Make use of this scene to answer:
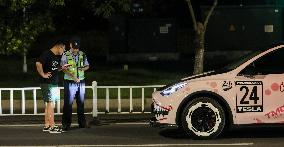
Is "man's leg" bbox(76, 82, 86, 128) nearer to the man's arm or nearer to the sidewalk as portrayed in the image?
the man's arm

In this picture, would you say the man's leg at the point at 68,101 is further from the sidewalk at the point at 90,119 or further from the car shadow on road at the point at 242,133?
the car shadow on road at the point at 242,133

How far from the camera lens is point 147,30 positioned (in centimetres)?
3303

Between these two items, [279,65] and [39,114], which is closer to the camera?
[279,65]

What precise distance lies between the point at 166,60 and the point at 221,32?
2.97 m

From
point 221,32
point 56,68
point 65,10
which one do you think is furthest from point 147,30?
point 56,68

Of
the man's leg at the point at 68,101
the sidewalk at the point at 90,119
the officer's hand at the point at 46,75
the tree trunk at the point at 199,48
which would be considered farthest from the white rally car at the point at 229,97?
the tree trunk at the point at 199,48

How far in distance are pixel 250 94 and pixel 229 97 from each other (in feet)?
1.13

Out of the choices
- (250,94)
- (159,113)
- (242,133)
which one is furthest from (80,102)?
(250,94)

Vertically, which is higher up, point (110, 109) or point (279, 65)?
point (279, 65)

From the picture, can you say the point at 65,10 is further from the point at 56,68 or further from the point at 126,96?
the point at 56,68

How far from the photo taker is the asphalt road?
11.0 m

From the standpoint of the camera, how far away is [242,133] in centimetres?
1216

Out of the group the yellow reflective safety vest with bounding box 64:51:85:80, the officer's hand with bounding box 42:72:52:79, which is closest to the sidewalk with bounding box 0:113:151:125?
the yellow reflective safety vest with bounding box 64:51:85:80

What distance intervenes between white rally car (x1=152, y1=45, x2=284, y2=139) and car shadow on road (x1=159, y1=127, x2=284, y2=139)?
0.49 meters
